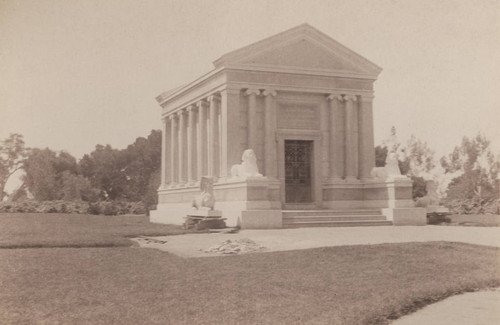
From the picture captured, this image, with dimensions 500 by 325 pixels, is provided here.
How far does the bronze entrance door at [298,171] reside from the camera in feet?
78.9

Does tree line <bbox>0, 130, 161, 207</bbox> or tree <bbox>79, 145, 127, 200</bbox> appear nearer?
tree line <bbox>0, 130, 161, 207</bbox>

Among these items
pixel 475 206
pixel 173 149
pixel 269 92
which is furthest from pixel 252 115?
pixel 475 206

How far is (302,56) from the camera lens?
23.6 m

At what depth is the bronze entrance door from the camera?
24.0m

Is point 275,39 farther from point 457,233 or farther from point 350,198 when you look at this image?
point 457,233

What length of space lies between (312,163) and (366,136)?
2.89 metres

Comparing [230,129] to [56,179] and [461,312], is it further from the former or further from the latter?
[56,179]

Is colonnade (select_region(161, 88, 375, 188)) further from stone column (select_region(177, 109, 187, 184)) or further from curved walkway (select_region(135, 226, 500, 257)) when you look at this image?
curved walkway (select_region(135, 226, 500, 257))

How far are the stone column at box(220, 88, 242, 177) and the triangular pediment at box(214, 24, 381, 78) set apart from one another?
1.37m

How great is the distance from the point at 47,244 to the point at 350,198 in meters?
14.3

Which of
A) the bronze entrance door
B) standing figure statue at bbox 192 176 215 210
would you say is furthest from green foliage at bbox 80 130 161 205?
standing figure statue at bbox 192 176 215 210

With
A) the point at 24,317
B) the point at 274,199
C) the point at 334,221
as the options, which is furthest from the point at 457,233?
the point at 24,317

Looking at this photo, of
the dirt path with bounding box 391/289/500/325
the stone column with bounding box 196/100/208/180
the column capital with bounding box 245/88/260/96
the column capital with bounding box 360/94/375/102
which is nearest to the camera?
the dirt path with bounding box 391/289/500/325

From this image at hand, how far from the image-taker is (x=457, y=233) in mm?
15820
